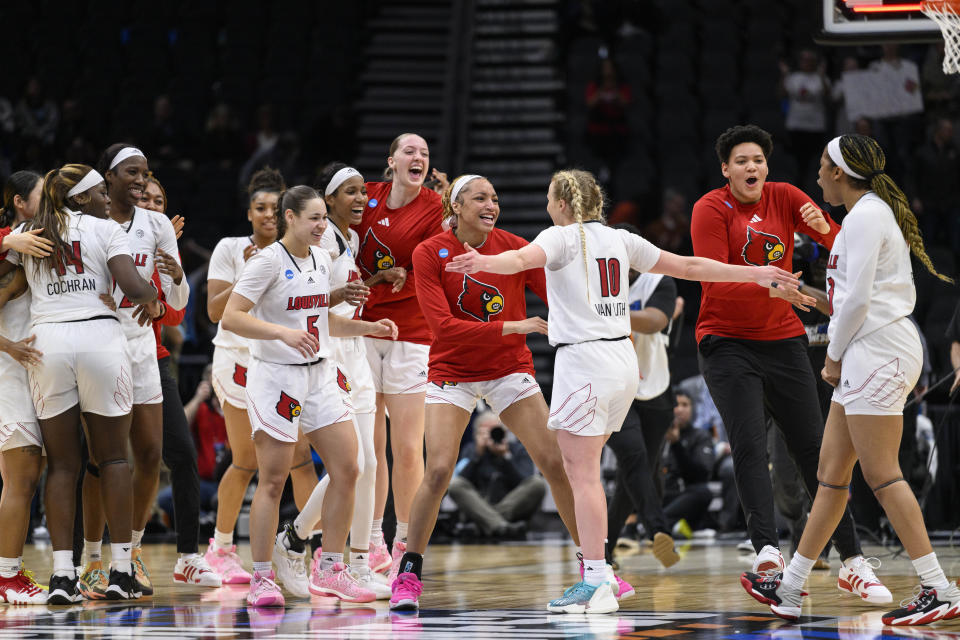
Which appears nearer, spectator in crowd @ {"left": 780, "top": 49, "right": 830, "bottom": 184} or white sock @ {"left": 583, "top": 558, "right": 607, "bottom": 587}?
white sock @ {"left": 583, "top": 558, "right": 607, "bottom": 587}

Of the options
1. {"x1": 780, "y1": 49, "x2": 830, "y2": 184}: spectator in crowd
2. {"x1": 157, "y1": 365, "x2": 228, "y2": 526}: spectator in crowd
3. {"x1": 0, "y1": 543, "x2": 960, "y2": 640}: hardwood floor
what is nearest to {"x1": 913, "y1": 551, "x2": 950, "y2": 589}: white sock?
{"x1": 0, "y1": 543, "x2": 960, "y2": 640}: hardwood floor

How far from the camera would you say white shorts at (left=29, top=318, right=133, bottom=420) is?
6.01 m

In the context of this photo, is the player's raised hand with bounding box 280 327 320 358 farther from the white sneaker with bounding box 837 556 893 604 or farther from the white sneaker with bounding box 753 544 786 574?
the white sneaker with bounding box 837 556 893 604

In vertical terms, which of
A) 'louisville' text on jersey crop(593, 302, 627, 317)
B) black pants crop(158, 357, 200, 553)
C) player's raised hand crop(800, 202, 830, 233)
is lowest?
black pants crop(158, 357, 200, 553)

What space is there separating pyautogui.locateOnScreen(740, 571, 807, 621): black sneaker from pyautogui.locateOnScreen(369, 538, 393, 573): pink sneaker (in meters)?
2.34

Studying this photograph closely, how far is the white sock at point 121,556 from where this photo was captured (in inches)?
241

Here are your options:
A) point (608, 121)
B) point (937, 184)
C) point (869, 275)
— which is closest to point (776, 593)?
point (869, 275)

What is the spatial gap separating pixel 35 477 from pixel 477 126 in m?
10.6

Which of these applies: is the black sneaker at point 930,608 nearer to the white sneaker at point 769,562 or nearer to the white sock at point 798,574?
the white sock at point 798,574

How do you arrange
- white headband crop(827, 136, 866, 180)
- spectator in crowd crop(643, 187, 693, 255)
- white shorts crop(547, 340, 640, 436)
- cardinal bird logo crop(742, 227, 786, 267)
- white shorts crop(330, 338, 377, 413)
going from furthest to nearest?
spectator in crowd crop(643, 187, 693, 255) → white shorts crop(330, 338, 377, 413) → cardinal bird logo crop(742, 227, 786, 267) → white shorts crop(547, 340, 640, 436) → white headband crop(827, 136, 866, 180)

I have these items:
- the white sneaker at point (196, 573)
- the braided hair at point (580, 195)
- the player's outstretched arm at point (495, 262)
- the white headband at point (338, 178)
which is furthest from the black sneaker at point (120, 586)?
the braided hair at point (580, 195)

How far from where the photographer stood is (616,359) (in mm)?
5422

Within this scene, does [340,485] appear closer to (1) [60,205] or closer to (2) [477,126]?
(1) [60,205]

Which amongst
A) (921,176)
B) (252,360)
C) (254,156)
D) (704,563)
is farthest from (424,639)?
(254,156)
